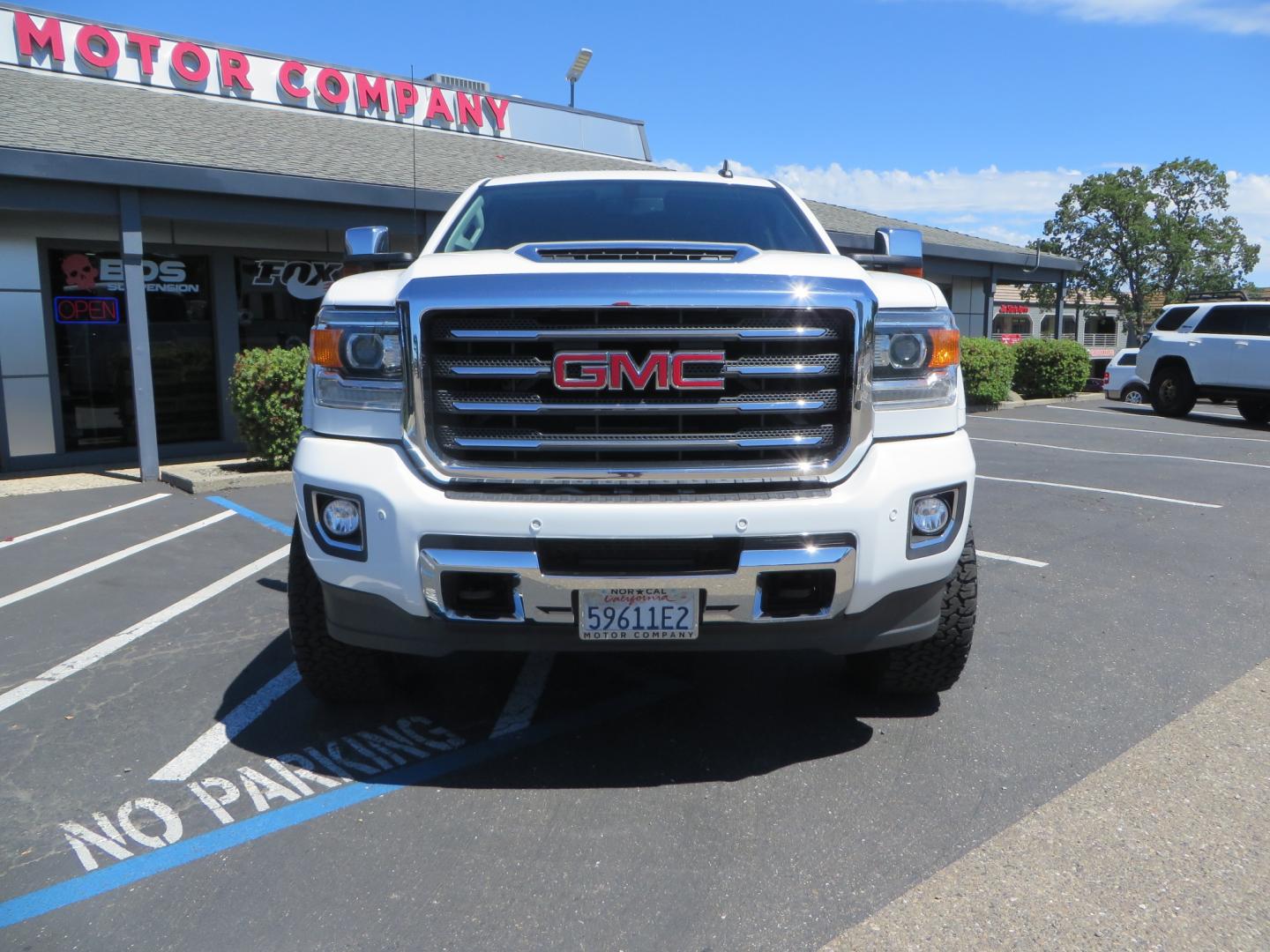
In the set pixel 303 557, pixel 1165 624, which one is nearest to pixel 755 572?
pixel 303 557

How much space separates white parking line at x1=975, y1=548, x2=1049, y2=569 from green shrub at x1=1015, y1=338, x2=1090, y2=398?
15.3 metres

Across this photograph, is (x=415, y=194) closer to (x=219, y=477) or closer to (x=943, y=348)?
(x=943, y=348)

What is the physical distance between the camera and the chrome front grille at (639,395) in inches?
110

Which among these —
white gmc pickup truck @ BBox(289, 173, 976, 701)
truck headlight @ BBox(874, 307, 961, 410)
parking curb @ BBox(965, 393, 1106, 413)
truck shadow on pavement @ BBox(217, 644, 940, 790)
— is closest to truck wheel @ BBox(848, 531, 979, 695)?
truck shadow on pavement @ BBox(217, 644, 940, 790)

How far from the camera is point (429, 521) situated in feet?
8.95

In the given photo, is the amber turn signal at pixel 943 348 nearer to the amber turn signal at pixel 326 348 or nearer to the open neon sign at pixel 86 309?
the amber turn signal at pixel 326 348

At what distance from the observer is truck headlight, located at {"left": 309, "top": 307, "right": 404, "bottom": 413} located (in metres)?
2.93

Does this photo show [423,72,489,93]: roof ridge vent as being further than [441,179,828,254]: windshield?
Yes

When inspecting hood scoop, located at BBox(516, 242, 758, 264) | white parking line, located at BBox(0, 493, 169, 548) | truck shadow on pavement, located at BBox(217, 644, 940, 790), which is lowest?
white parking line, located at BBox(0, 493, 169, 548)

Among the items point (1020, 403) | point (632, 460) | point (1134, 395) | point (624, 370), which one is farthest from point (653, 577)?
point (1134, 395)

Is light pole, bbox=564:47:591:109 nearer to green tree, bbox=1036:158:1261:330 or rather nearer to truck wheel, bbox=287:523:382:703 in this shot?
truck wheel, bbox=287:523:382:703

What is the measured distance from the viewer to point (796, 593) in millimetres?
2785

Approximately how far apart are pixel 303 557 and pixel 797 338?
184cm

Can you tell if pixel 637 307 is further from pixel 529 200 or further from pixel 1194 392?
pixel 1194 392
